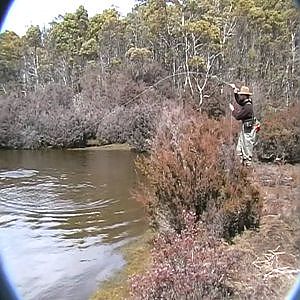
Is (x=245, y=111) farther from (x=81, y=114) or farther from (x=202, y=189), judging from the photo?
(x=81, y=114)

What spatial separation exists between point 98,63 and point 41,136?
441 cm

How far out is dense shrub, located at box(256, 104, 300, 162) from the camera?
9.37 meters

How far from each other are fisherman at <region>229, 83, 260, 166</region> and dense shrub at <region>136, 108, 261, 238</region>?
0.13 m

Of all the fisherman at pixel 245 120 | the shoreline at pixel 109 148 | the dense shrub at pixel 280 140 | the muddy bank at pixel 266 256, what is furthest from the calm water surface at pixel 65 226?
the shoreline at pixel 109 148

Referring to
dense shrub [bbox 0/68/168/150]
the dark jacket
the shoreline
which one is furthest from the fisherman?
the shoreline

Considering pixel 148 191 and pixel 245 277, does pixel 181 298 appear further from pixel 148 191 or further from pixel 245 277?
pixel 148 191

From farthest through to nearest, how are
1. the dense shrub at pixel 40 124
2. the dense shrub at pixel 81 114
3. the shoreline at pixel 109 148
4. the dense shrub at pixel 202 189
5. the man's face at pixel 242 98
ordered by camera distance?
the dense shrub at pixel 40 124 → the dense shrub at pixel 81 114 → the shoreline at pixel 109 148 → the dense shrub at pixel 202 189 → the man's face at pixel 242 98

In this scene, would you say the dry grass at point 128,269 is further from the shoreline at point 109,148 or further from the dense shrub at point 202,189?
the shoreline at point 109,148

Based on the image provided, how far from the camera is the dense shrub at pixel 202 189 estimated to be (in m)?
4.52

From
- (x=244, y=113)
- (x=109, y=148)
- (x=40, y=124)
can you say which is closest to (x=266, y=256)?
(x=244, y=113)

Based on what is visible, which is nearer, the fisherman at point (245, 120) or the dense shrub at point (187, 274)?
the dense shrub at point (187, 274)

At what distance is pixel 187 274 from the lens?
3055mm

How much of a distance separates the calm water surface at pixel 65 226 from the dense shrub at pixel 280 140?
7.63 ft

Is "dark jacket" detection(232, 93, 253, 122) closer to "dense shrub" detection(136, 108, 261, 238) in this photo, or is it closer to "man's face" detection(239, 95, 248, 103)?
"man's face" detection(239, 95, 248, 103)
